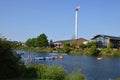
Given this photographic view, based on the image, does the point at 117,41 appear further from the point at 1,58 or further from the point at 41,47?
the point at 1,58

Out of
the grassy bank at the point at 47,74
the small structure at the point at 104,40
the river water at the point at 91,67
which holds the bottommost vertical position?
the river water at the point at 91,67

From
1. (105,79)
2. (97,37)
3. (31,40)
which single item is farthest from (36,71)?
(31,40)

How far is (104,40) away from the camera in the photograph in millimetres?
129500

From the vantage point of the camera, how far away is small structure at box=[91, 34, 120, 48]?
129 meters

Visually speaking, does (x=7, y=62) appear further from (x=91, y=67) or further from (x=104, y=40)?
(x=104, y=40)

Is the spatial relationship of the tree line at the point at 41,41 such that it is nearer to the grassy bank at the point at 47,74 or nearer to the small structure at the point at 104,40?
the small structure at the point at 104,40

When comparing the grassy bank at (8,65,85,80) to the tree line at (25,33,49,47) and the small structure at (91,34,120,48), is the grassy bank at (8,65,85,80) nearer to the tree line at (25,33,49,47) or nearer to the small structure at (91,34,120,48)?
the small structure at (91,34,120,48)

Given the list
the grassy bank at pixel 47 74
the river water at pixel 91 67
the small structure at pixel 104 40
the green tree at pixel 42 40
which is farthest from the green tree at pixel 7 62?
the green tree at pixel 42 40

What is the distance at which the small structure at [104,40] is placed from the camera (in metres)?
129

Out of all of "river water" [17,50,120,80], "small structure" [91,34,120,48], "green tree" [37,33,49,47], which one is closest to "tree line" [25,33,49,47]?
"green tree" [37,33,49,47]

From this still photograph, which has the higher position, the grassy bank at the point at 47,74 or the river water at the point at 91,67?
the grassy bank at the point at 47,74

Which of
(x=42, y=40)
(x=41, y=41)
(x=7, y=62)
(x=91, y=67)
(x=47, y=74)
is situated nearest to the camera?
(x=47, y=74)

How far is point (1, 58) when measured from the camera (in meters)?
21.7

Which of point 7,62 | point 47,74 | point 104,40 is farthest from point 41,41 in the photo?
point 47,74
